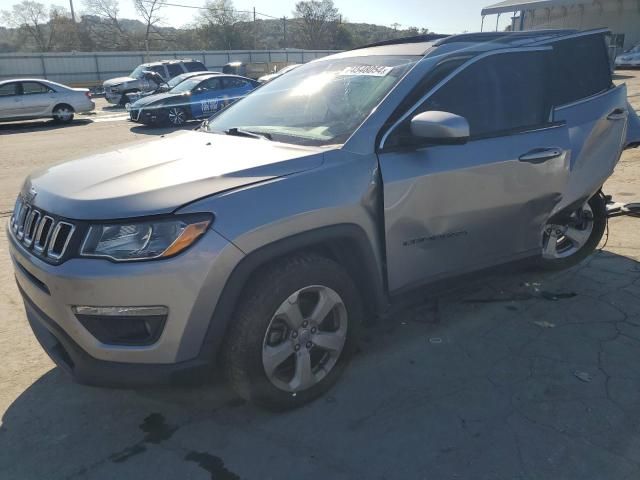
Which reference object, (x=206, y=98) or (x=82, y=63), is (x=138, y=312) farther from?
(x=82, y=63)

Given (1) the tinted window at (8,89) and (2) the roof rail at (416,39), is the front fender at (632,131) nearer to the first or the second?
(2) the roof rail at (416,39)

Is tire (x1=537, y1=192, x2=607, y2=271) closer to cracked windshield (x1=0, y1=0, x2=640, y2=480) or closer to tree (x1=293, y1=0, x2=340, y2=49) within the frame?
Answer: cracked windshield (x1=0, y1=0, x2=640, y2=480)

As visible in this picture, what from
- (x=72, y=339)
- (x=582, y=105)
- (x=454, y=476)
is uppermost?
(x=582, y=105)

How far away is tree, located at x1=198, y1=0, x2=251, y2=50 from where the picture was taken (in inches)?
2443

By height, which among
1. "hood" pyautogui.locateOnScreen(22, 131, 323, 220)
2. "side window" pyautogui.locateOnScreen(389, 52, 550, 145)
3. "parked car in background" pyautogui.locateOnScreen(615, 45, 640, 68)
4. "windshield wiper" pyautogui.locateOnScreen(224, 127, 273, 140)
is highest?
"parked car in background" pyautogui.locateOnScreen(615, 45, 640, 68)

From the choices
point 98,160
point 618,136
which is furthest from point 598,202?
point 98,160

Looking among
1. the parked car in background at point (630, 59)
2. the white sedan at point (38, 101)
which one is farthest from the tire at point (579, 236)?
the parked car in background at point (630, 59)

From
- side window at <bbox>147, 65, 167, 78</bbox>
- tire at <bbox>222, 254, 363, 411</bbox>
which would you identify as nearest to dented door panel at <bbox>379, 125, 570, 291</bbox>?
tire at <bbox>222, 254, 363, 411</bbox>

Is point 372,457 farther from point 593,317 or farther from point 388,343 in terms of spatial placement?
point 593,317

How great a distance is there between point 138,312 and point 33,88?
16.3 m

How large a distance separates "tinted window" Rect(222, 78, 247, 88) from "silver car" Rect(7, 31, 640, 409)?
12.2 m

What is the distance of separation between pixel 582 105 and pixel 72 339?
3696 mm

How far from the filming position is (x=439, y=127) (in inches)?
106

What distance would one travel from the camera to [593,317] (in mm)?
3678
